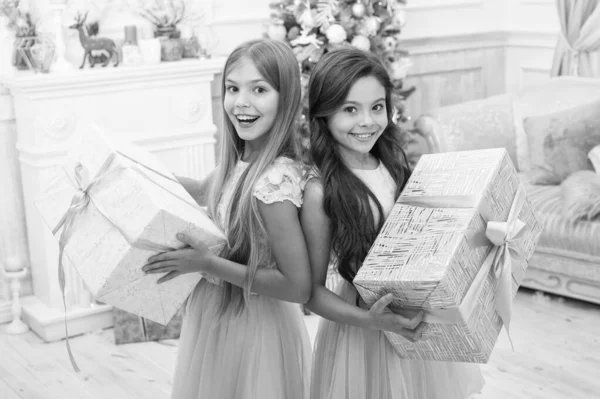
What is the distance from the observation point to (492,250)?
1.74m

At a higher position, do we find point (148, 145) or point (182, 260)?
point (182, 260)

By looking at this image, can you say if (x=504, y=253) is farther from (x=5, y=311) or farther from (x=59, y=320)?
(x=5, y=311)

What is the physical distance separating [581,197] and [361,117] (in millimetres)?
2182

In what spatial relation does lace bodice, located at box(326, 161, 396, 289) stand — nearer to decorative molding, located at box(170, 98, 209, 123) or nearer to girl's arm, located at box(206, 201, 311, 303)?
girl's arm, located at box(206, 201, 311, 303)

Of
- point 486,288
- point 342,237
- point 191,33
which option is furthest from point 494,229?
point 191,33

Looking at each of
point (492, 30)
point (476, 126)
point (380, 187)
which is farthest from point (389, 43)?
point (380, 187)

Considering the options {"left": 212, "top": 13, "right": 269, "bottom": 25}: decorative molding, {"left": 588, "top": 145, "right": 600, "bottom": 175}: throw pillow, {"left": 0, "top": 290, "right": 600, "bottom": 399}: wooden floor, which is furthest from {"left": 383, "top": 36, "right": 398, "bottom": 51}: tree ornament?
{"left": 0, "top": 290, "right": 600, "bottom": 399}: wooden floor

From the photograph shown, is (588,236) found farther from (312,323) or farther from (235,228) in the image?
(235,228)

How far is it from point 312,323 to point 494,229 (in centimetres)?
215

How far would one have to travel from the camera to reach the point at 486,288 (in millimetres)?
1744

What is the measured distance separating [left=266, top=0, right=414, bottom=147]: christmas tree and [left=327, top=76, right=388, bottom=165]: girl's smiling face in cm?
198

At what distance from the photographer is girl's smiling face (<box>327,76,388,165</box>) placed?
5.96 ft

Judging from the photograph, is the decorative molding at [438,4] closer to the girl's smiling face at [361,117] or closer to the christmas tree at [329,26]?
the christmas tree at [329,26]

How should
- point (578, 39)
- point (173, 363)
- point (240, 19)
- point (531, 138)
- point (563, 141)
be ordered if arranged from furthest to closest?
point (578, 39), point (240, 19), point (531, 138), point (563, 141), point (173, 363)
